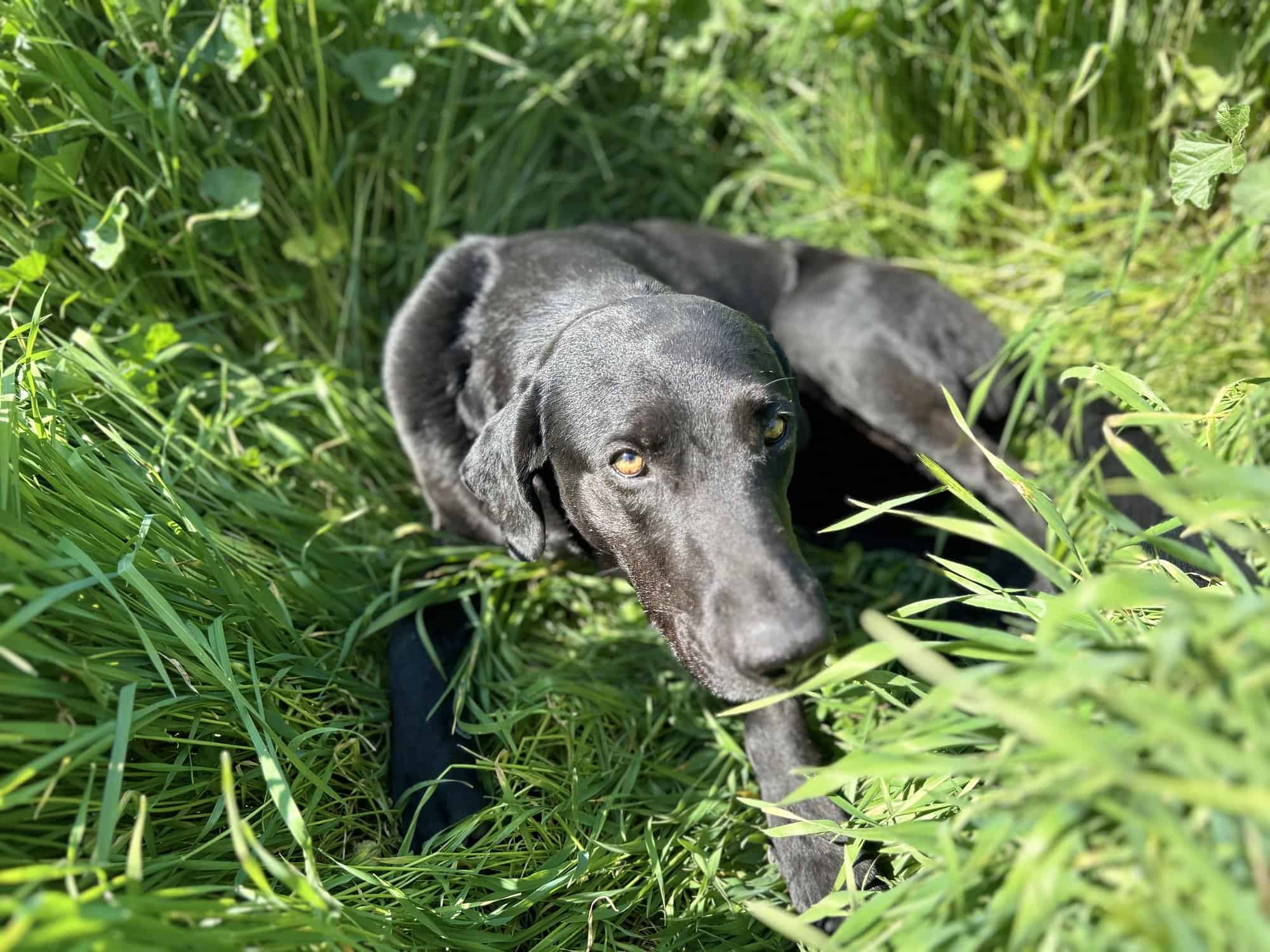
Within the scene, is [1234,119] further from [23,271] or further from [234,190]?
[23,271]

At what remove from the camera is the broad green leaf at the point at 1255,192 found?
1.46 meters

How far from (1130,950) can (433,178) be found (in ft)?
9.70

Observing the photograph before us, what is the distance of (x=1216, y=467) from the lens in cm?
105

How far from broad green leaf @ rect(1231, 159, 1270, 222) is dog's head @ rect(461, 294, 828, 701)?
854 millimetres

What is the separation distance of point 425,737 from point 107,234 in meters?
1.55

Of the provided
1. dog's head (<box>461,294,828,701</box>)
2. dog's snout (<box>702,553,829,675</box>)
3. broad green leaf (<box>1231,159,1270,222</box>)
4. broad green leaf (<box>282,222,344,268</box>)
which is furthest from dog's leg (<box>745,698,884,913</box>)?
broad green leaf (<box>282,222,344,268</box>)

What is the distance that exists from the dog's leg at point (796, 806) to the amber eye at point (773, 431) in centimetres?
61

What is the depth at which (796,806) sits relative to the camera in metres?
1.96

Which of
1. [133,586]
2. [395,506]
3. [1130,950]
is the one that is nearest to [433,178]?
[395,506]

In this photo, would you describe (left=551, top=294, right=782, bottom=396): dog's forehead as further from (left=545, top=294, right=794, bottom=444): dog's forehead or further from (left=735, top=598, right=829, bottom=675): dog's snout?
(left=735, top=598, right=829, bottom=675): dog's snout

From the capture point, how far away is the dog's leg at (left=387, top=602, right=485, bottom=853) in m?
2.00

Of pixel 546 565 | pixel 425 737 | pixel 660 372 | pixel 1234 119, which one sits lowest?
pixel 425 737

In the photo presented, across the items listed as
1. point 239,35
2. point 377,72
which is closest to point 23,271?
point 239,35

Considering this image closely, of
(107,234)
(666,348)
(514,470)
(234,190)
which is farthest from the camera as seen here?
(234,190)
